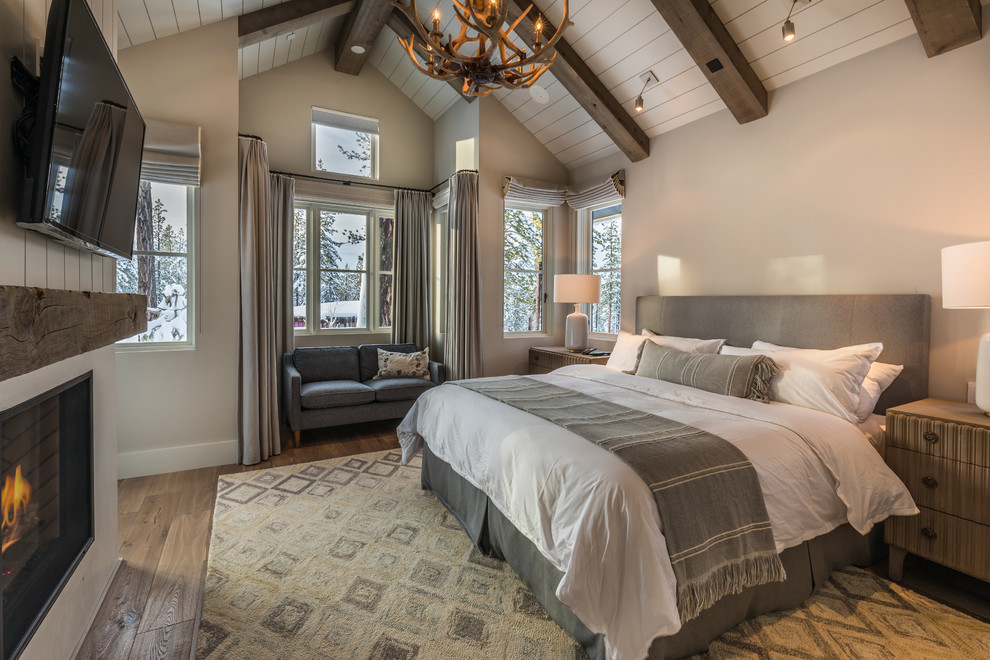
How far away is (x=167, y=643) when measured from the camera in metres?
1.71

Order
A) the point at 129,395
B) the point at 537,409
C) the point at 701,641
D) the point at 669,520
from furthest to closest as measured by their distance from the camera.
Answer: the point at 129,395 → the point at 537,409 → the point at 701,641 → the point at 669,520

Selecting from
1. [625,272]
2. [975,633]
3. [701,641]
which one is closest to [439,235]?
[625,272]

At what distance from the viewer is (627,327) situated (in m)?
4.35

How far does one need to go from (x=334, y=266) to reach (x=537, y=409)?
3.35m

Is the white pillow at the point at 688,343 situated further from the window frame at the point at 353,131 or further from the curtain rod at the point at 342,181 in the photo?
the window frame at the point at 353,131

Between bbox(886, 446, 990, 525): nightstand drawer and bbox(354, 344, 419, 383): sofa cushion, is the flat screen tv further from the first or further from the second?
bbox(886, 446, 990, 525): nightstand drawer

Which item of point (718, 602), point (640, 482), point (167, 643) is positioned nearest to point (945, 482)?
point (718, 602)

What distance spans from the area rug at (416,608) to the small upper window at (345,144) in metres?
3.44

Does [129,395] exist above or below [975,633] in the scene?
above

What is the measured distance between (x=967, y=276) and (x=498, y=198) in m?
3.48

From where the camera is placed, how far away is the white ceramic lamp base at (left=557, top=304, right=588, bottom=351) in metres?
4.42

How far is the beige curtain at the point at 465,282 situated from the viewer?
4.47 metres

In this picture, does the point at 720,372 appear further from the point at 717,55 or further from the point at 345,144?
the point at 345,144

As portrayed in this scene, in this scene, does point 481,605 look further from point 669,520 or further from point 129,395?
point 129,395
